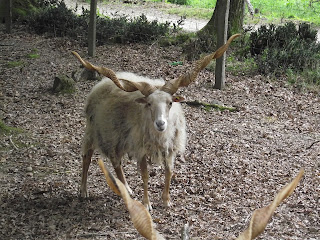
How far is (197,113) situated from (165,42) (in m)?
5.57

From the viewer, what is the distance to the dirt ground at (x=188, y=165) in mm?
6266

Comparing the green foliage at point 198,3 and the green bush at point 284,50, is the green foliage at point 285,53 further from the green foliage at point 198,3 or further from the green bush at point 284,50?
the green foliage at point 198,3

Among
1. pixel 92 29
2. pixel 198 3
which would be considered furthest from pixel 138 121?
pixel 198 3

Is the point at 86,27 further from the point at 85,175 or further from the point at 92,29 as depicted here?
the point at 85,175

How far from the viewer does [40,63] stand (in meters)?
13.5

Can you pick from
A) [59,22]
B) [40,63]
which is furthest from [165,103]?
[59,22]

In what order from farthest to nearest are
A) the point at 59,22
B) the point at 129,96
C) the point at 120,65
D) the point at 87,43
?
the point at 59,22 < the point at 87,43 < the point at 120,65 < the point at 129,96

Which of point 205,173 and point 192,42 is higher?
point 192,42

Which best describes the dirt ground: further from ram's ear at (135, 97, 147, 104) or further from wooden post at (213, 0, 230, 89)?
ram's ear at (135, 97, 147, 104)

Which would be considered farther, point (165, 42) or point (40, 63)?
point (165, 42)

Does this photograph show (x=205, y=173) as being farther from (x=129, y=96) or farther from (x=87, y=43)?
(x=87, y=43)

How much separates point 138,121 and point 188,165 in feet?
5.53

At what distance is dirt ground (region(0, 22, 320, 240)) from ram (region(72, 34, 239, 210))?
0.52 metres

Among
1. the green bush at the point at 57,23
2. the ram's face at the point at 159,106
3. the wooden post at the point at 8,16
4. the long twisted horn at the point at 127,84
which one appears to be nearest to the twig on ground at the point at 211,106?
the long twisted horn at the point at 127,84
